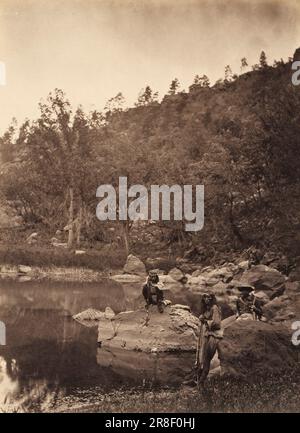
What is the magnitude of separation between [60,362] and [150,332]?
342cm

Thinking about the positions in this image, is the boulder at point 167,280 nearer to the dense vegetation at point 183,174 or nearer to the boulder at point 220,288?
the boulder at point 220,288

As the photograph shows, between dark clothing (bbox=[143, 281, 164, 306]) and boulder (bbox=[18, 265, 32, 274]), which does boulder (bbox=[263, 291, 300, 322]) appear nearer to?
dark clothing (bbox=[143, 281, 164, 306])

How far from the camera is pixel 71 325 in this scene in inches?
774

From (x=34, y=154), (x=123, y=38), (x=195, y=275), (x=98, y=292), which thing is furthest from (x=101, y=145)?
(x=123, y=38)

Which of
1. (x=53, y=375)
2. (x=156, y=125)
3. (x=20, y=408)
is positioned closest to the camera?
(x=20, y=408)

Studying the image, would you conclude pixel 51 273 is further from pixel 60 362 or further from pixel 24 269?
pixel 60 362

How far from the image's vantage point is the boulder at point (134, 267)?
41.3 metres

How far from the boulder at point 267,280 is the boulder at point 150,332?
11.0 metres

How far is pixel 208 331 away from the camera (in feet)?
37.4

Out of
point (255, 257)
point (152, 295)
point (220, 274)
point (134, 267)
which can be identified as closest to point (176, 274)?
point (220, 274)

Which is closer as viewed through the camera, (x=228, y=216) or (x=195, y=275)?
(x=195, y=275)

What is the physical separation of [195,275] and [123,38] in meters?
23.1

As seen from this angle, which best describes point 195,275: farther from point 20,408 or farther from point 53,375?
point 20,408

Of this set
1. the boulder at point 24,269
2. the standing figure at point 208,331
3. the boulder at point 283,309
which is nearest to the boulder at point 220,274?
the boulder at point 283,309
